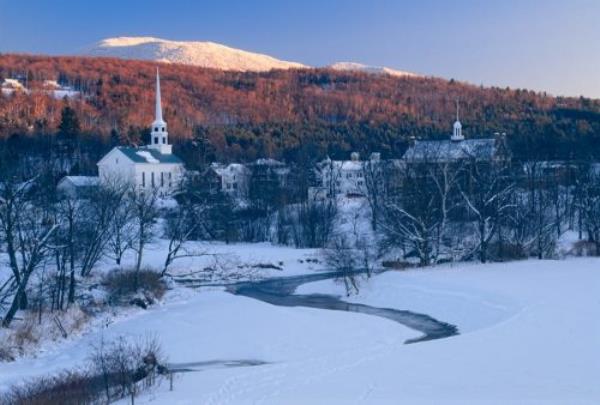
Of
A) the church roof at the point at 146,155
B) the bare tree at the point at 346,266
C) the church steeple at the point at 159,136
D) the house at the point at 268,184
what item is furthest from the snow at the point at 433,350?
the church steeple at the point at 159,136

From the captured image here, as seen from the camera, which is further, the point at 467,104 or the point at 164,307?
the point at 467,104

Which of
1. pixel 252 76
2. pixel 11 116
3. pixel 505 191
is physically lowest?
pixel 505 191

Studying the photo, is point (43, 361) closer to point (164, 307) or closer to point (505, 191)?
point (164, 307)

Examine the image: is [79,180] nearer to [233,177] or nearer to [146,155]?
[146,155]

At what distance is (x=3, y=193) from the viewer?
1014 inches

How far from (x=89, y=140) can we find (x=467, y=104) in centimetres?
7105

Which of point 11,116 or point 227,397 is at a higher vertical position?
point 11,116

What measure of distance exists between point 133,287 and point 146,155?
37885 mm

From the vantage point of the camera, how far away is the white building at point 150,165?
6303cm

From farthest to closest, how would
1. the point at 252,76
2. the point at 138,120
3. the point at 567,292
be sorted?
the point at 252,76 → the point at 138,120 → the point at 567,292

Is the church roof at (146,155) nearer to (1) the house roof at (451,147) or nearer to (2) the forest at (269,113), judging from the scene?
(2) the forest at (269,113)

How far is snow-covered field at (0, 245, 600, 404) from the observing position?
1388 centimetres

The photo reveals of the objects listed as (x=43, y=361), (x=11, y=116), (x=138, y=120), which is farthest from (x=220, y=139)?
(x=43, y=361)

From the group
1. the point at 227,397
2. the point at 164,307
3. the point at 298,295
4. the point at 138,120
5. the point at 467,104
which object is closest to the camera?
the point at 227,397
